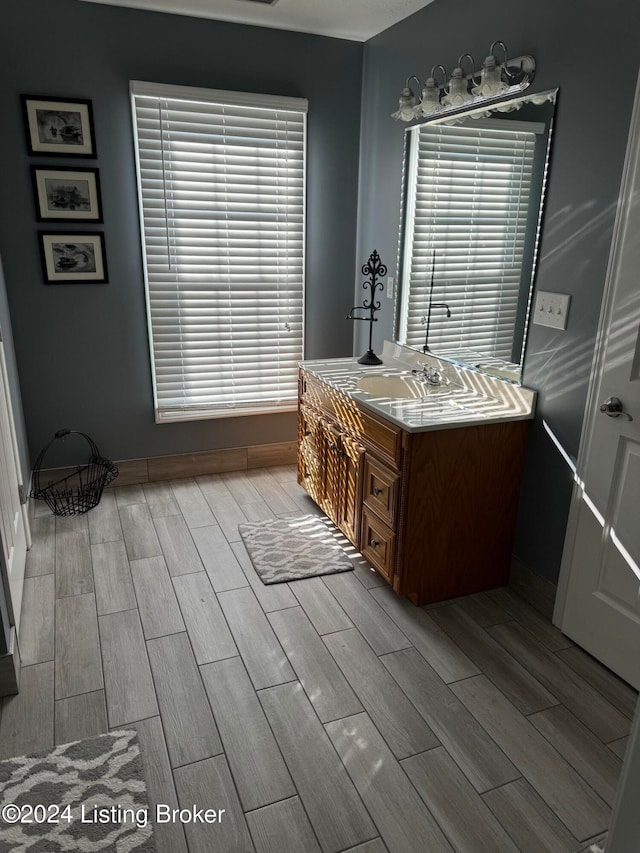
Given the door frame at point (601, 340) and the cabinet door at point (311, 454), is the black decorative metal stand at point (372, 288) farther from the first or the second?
the door frame at point (601, 340)

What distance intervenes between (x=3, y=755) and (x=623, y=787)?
1.76m

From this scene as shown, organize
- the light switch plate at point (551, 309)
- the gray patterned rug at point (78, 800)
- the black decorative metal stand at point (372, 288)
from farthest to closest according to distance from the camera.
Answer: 1. the black decorative metal stand at point (372, 288)
2. the light switch plate at point (551, 309)
3. the gray patterned rug at point (78, 800)

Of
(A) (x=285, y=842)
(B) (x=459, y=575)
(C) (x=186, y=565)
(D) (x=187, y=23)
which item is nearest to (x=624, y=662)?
(B) (x=459, y=575)

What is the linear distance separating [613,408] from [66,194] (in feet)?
9.25

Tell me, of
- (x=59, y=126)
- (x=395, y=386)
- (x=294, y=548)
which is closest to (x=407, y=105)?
(x=395, y=386)

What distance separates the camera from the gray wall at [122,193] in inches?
120

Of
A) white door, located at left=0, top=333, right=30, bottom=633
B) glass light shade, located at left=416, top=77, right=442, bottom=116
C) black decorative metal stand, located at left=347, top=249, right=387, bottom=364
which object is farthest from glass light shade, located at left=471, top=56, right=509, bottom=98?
white door, located at left=0, top=333, right=30, bottom=633

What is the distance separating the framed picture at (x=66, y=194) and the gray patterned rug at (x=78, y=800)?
2.55 m

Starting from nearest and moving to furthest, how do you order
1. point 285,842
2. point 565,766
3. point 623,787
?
point 623,787 → point 285,842 → point 565,766

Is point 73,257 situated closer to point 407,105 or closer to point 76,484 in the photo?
point 76,484

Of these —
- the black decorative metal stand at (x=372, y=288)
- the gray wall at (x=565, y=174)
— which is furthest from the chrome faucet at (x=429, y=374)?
the gray wall at (x=565, y=174)

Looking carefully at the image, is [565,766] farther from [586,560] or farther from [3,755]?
[3,755]

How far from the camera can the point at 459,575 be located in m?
2.62

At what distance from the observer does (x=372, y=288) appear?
347cm
